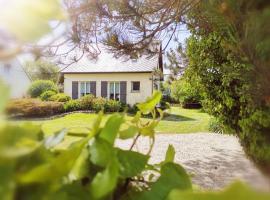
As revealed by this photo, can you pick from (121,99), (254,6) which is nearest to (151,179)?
(254,6)

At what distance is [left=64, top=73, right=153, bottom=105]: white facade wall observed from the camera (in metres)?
21.0

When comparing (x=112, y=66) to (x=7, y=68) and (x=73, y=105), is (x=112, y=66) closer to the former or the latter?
(x=73, y=105)

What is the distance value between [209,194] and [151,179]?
0.90ft

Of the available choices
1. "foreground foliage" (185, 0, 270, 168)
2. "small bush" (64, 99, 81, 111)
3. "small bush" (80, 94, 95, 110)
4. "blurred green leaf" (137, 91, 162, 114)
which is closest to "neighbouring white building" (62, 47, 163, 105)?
"small bush" (80, 94, 95, 110)

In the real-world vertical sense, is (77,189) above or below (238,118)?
above

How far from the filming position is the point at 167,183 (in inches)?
17.6

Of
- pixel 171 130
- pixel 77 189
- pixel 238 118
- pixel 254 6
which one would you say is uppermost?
pixel 254 6

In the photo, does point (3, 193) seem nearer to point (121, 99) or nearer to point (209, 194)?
point (209, 194)

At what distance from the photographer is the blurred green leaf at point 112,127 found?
16.0 inches

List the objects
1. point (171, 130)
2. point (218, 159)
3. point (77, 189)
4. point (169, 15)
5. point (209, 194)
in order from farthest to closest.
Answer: point (171, 130)
point (218, 159)
point (169, 15)
point (77, 189)
point (209, 194)

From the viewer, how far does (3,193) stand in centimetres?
27

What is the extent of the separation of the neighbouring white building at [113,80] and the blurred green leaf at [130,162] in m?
19.9

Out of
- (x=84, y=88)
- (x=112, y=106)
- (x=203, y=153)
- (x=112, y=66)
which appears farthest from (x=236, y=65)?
(x=84, y=88)

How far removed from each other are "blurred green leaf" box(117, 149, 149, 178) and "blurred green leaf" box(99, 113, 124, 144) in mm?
34
